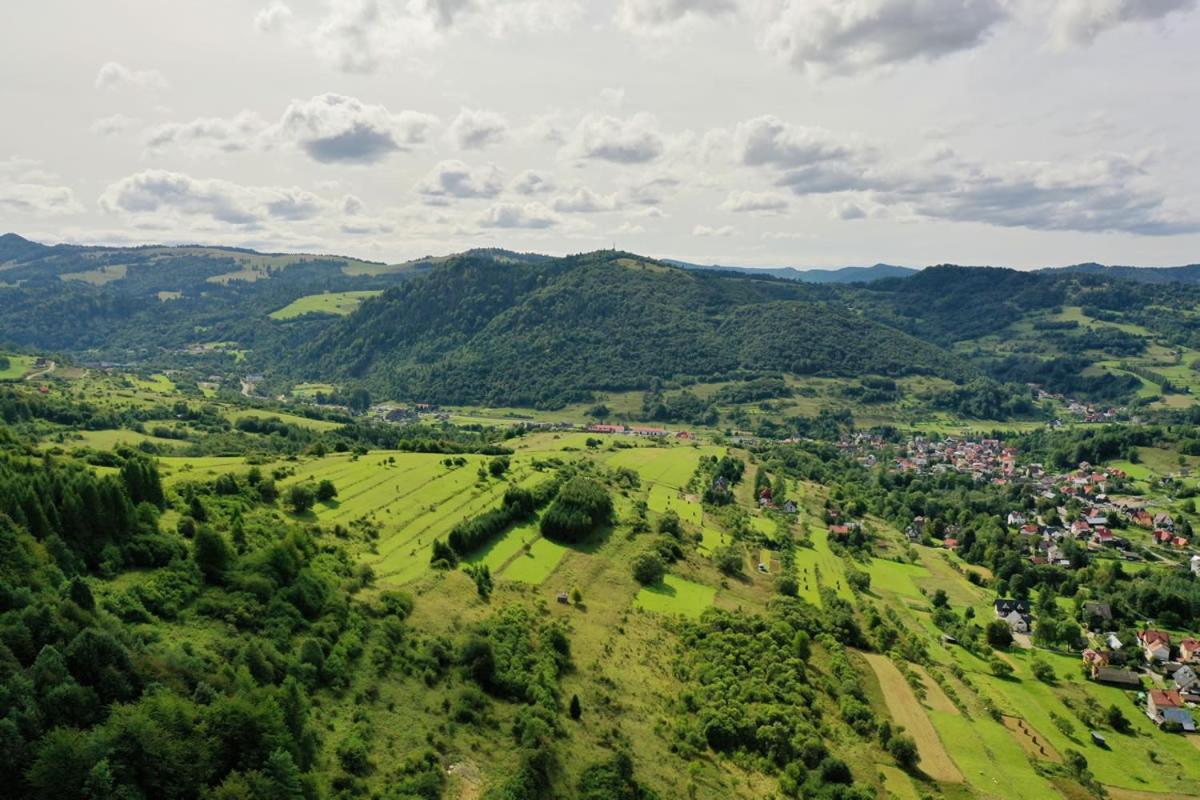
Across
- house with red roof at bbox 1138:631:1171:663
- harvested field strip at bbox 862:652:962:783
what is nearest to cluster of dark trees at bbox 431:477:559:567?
harvested field strip at bbox 862:652:962:783

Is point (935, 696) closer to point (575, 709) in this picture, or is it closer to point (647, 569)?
point (647, 569)

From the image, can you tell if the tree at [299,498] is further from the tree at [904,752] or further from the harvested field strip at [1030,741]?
the harvested field strip at [1030,741]

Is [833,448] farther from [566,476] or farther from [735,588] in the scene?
[735,588]

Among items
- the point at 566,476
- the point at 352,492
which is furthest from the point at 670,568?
the point at 352,492

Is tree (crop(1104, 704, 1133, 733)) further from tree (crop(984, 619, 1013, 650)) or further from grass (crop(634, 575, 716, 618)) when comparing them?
grass (crop(634, 575, 716, 618))

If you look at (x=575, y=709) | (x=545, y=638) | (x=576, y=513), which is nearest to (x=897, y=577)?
(x=576, y=513)
